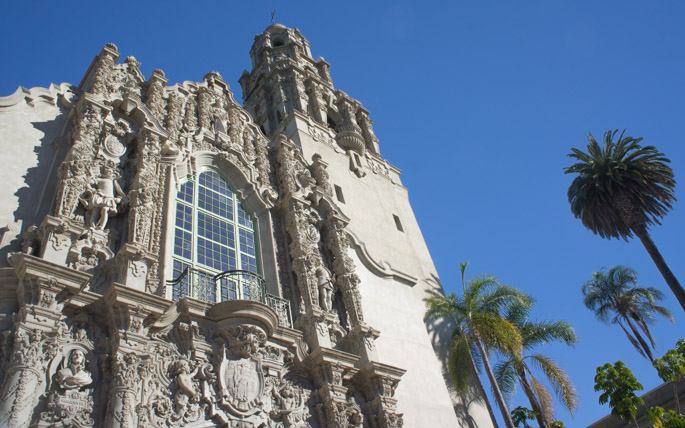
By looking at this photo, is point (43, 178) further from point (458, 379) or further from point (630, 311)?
point (630, 311)

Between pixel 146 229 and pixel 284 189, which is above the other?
pixel 284 189

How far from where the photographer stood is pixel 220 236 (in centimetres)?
1606

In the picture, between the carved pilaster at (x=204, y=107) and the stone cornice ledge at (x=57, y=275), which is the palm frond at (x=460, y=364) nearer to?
the carved pilaster at (x=204, y=107)

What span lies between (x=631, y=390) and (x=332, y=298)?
7986 mm

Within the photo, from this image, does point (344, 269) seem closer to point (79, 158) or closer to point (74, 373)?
point (79, 158)

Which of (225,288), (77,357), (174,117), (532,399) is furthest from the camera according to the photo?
(532,399)

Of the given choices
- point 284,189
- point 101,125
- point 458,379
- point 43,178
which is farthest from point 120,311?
point 458,379

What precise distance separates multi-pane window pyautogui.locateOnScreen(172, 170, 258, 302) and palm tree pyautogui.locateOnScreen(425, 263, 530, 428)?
789cm

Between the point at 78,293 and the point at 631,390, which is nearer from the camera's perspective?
the point at 78,293

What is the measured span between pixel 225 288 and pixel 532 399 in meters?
11.9

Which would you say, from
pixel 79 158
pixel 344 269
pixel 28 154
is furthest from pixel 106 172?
pixel 344 269

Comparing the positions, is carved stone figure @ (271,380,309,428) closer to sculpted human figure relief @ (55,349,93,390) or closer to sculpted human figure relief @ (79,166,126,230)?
sculpted human figure relief @ (55,349,93,390)

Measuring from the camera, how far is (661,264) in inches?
888

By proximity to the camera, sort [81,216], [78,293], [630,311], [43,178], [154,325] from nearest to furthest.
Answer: [78,293], [154,325], [81,216], [43,178], [630,311]
